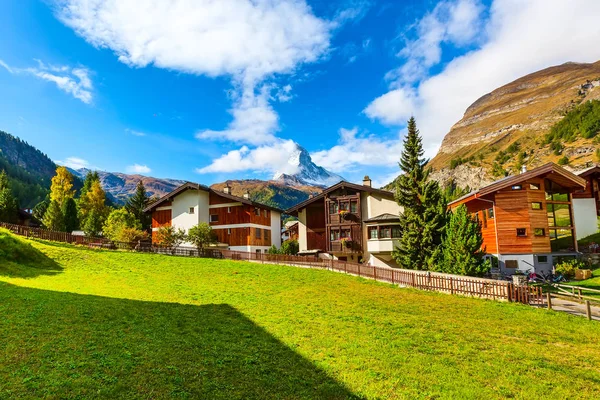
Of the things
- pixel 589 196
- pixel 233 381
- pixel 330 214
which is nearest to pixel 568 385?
pixel 233 381

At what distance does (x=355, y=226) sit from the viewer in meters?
39.1

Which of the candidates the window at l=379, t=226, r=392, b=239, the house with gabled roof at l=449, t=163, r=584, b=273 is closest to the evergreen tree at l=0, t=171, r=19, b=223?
the window at l=379, t=226, r=392, b=239

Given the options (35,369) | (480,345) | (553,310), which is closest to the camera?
(35,369)

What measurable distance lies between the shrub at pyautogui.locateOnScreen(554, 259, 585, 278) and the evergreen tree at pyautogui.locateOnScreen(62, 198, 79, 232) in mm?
73915

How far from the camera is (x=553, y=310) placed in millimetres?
17672

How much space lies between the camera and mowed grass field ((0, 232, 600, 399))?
7832 millimetres

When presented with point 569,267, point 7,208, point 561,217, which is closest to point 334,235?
point 569,267

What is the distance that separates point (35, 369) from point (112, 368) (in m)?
1.64

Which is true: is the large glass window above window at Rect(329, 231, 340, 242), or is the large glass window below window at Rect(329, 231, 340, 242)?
below

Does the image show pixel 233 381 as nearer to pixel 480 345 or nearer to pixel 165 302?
pixel 480 345

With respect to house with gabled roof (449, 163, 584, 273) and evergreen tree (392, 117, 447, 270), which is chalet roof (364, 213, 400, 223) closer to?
evergreen tree (392, 117, 447, 270)

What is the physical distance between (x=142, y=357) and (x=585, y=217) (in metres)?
47.0

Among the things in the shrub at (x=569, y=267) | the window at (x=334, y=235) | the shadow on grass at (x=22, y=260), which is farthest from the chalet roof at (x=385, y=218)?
the shadow on grass at (x=22, y=260)

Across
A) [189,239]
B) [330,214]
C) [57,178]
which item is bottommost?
[189,239]
